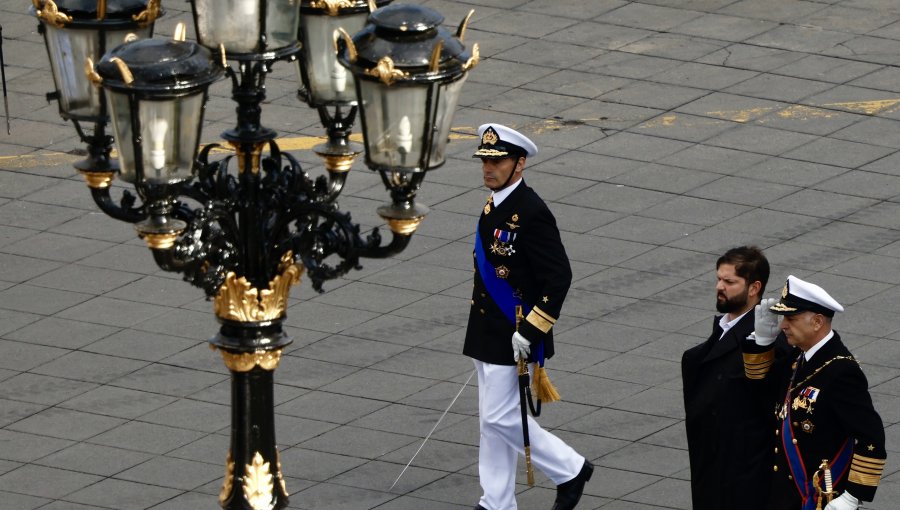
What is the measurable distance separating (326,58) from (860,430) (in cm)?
282

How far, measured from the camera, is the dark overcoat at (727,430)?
31.2ft

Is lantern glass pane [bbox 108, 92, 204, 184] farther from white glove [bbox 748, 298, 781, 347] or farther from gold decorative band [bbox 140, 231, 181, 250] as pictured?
white glove [bbox 748, 298, 781, 347]

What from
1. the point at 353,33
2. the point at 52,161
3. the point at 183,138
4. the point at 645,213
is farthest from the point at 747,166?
the point at 183,138

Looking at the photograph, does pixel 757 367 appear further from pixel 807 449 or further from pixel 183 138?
pixel 183 138

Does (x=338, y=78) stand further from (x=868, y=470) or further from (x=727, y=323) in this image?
(x=868, y=470)

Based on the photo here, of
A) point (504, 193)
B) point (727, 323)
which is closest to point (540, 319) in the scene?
point (504, 193)

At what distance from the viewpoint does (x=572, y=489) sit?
35.7ft

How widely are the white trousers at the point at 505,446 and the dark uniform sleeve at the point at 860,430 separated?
224 cm

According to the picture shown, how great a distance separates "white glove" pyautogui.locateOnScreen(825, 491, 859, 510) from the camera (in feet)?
29.1

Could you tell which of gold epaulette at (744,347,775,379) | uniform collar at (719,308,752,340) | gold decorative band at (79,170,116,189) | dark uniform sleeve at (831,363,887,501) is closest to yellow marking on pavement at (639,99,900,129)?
uniform collar at (719,308,752,340)

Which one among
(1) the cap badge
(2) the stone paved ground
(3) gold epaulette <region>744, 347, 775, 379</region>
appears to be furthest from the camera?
(2) the stone paved ground

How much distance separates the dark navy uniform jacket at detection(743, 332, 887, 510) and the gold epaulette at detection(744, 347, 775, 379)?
35 millimetres

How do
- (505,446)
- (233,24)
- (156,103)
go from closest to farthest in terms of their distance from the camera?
(156,103)
(233,24)
(505,446)

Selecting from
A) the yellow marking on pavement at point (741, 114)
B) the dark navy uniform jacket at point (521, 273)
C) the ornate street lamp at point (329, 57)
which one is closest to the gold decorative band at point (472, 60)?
the ornate street lamp at point (329, 57)
